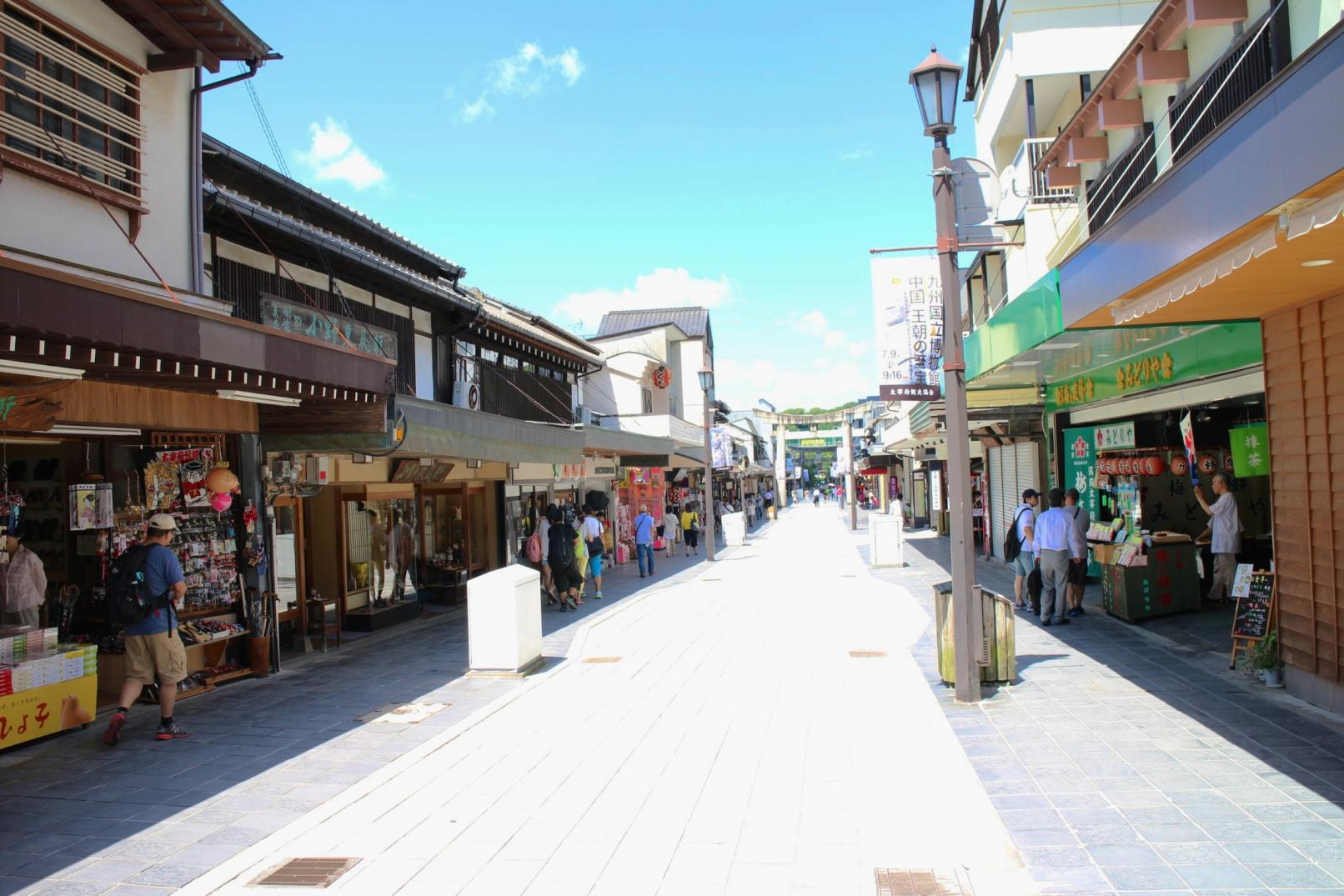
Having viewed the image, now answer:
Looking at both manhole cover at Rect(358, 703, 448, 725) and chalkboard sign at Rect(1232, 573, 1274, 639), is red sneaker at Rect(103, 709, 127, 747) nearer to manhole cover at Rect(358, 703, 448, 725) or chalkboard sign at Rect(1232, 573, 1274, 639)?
manhole cover at Rect(358, 703, 448, 725)

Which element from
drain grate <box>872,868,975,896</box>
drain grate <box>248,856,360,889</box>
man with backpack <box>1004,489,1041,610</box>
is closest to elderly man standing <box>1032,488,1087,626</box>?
man with backpack <box>1004,489,1041,610</box>

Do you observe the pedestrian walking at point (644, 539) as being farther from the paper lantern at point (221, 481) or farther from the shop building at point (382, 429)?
the paper lantern at point (221, 481)

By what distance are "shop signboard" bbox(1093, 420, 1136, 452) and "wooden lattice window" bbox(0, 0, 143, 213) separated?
12626mm

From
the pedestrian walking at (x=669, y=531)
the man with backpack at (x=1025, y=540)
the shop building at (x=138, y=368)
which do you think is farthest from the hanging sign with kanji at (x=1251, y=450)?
the pedestrian walking at (x=669, y=531)

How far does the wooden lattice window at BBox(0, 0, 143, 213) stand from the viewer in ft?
24.2

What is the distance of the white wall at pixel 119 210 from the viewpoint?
7.61m

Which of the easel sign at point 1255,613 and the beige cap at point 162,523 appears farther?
the easel sign at point 1255,613

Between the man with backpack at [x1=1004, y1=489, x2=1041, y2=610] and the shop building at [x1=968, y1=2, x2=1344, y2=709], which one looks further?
the man with backpack at [x1=1004, y1=489, x2=1041, y2=610]

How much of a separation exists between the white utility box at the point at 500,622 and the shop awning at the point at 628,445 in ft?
22.4

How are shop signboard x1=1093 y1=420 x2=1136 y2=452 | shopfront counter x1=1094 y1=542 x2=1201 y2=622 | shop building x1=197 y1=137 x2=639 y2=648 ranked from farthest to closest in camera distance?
shop signboard x1=1093 y1=420 x2=1136 y2=452 < shopfront counter x1=1094 y1=542 x2=1201 y2=622 < shop building x1=197 y1=137 x2=639 y2=648

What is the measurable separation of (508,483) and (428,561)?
296 cm

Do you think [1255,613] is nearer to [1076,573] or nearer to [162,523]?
[1076,573]

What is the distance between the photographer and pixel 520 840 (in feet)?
16.7

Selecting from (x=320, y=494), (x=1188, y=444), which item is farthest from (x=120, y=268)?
(x=1188, y=444)
